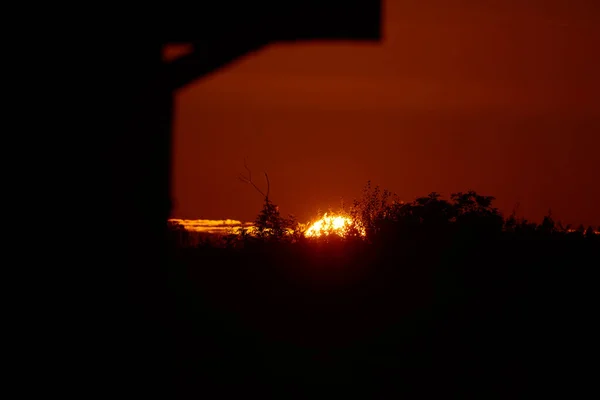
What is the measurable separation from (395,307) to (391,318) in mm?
377

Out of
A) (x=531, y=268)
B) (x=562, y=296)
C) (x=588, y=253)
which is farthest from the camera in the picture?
(x=588, y=253)

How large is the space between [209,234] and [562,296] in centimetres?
555

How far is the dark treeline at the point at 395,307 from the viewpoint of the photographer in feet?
22.1

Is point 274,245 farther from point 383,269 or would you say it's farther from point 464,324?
point 464,324

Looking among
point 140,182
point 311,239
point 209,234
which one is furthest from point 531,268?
point 140,182

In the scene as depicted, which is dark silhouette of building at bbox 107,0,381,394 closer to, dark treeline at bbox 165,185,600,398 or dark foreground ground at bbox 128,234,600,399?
dark foreground ground at bbox 128,234,600,399

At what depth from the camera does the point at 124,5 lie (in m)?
2.94

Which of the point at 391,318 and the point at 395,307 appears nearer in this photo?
the point at 391,318

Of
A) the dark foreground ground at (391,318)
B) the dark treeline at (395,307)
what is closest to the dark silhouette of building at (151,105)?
the dark foreground ground at (391,318)

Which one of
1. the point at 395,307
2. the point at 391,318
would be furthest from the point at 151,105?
the point at 395,307

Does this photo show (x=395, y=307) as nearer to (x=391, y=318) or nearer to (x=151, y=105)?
(x=391, y=318)

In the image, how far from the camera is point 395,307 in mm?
8680

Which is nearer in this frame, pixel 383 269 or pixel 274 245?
pixel 383 269

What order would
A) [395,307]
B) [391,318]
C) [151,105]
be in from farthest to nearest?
[395,307] < [391,318] < [151,105]
